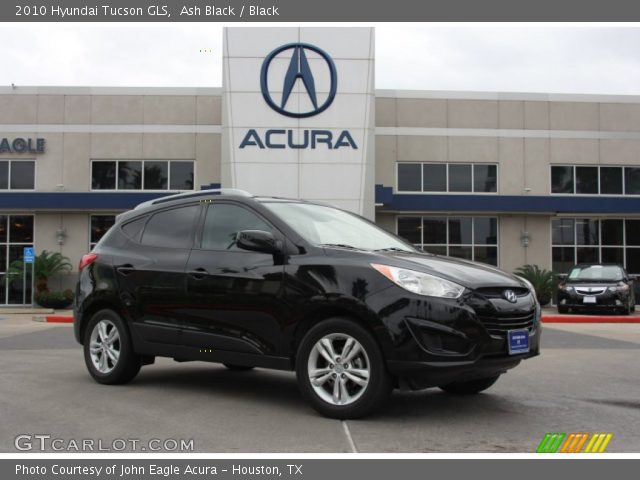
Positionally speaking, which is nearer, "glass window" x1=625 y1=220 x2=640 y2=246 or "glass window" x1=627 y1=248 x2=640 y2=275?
"glass window" x1=627 y1=248 x2=640 y2=275

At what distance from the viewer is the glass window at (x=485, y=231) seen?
86.5 ft

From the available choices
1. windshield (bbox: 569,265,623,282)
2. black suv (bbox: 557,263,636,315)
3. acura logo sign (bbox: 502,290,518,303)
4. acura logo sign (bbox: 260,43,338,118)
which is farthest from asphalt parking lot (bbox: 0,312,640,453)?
acura logo sign (bbox: 260,43,338,118)

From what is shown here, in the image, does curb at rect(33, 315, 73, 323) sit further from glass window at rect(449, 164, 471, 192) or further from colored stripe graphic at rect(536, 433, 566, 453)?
colored stripe graphic at rect(536, 433, 566, 453)

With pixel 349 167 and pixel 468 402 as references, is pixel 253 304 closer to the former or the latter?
pixel 468 402

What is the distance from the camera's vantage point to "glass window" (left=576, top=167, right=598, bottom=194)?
2697cm

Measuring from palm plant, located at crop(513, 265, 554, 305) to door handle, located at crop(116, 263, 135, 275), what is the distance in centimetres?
1972

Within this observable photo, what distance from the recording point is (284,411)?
5.80m

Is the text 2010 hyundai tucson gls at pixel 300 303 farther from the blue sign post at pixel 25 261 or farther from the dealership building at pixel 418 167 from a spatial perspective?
the dealership building at pixel 418 167

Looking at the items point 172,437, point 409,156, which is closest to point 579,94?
point 409,156

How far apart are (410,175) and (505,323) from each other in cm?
2164

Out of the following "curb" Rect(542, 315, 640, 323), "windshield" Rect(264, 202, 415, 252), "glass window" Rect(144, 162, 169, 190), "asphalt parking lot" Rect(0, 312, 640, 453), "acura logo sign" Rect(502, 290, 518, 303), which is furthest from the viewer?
"glass window" Rect(144, 162, 169, 190)

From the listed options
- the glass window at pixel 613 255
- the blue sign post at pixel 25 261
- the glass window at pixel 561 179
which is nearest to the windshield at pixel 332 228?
the blue sign post at pixel 25 261

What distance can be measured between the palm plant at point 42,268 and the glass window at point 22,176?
9.18ft

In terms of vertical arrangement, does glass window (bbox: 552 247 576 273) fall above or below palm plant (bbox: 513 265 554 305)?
above
